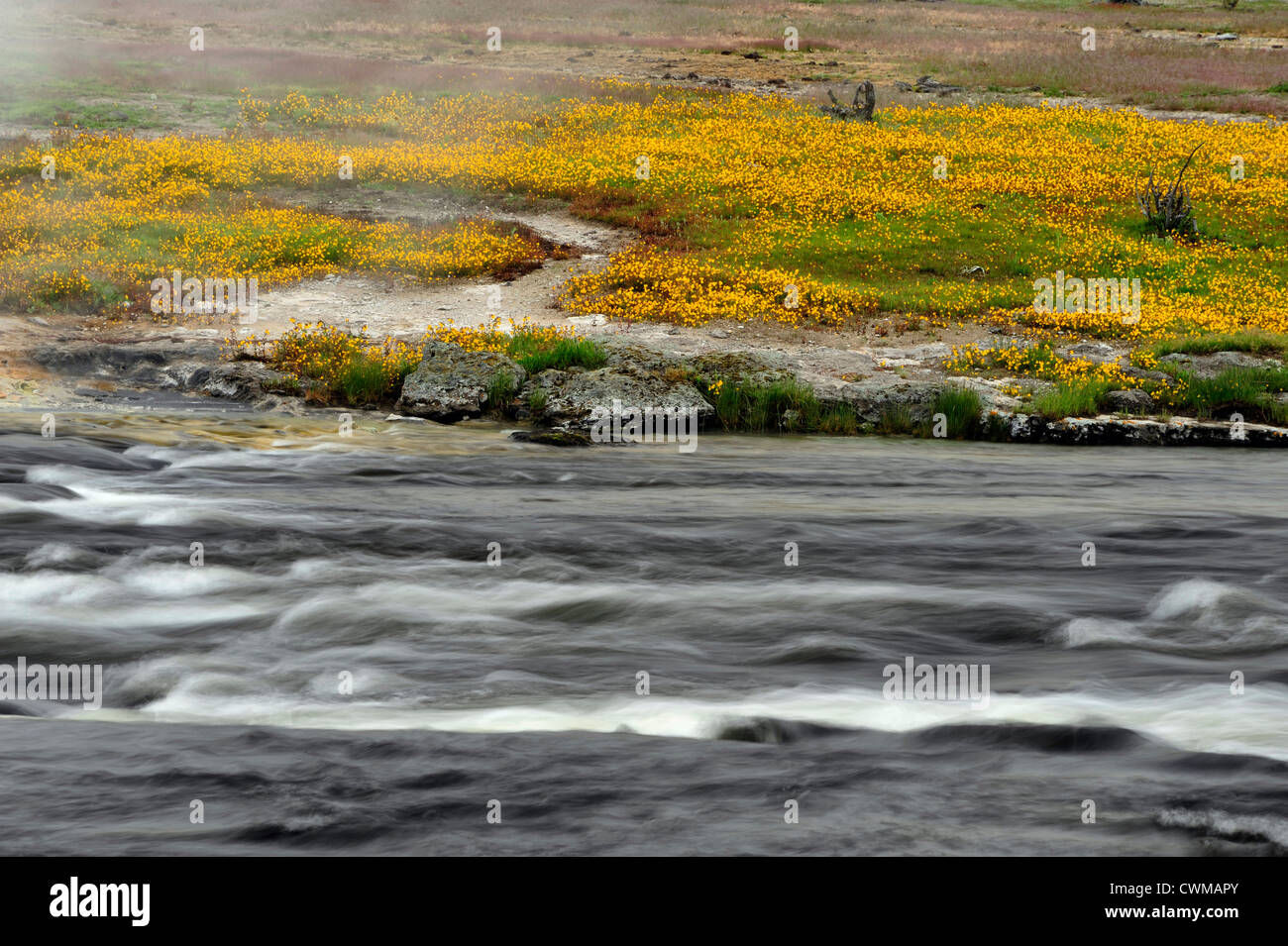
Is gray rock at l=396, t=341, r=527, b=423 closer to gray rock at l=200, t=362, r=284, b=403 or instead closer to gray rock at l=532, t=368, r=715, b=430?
gray rock at l=532, t=368, r=715, b=430

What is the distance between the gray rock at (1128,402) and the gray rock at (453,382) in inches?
350

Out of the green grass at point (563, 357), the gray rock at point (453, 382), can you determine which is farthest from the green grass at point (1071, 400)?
the gray rock at point (453, 382)

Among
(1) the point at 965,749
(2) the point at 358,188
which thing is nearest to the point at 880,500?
(1) the point at 965,749

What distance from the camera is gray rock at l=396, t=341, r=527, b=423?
57.7ft

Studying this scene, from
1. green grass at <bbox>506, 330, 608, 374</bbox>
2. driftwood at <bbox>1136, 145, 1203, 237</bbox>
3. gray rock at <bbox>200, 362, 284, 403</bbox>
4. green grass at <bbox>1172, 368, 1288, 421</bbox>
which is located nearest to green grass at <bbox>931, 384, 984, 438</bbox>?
green grass at <bbox>1172, 368, 1288, 421</bbox>

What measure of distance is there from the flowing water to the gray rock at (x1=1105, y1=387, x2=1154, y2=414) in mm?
2702

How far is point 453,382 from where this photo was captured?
17.9m

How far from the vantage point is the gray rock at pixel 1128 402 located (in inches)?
714

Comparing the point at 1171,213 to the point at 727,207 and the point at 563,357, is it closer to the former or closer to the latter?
the point at 727,207

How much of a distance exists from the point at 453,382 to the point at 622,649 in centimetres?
976

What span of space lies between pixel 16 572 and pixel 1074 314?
1884 cm

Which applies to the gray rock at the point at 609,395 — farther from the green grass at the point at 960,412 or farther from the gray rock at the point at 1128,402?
the gray rock at the point at 1128,402

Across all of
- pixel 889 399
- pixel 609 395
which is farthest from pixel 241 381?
pixel 889 399

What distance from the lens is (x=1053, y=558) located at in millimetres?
11188
